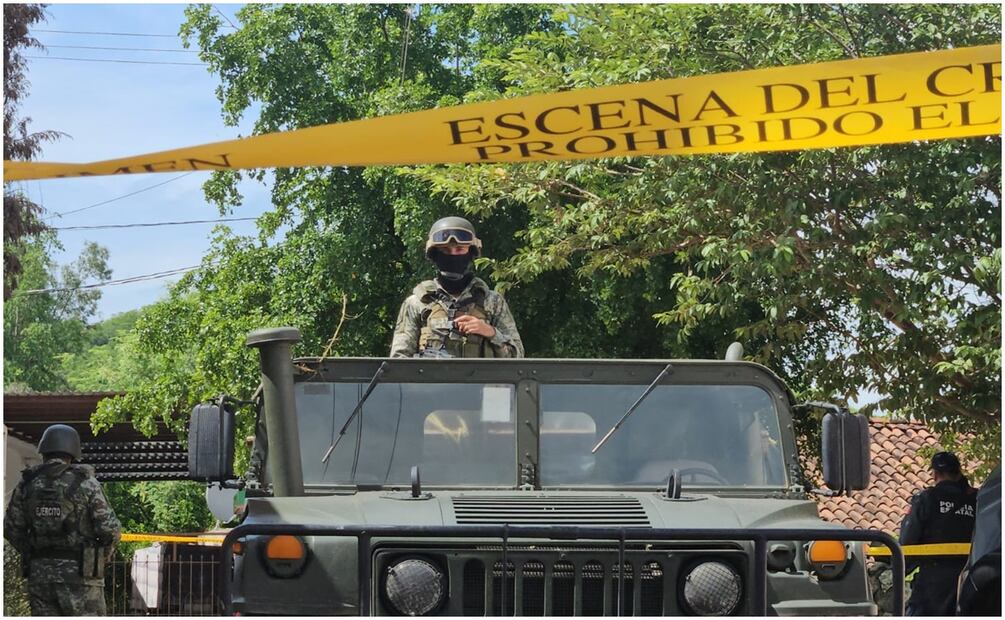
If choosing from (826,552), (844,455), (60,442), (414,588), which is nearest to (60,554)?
(60,442)

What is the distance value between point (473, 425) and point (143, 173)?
1.94 m

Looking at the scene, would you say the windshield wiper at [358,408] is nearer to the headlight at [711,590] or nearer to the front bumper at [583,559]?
the front bumper at [583,559]

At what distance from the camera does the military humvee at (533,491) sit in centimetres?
539

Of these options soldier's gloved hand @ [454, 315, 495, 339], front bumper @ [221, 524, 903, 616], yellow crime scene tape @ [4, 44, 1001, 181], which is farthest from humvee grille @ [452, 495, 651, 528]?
yellow crime scene tape @ [4, 44, 1001, 181]

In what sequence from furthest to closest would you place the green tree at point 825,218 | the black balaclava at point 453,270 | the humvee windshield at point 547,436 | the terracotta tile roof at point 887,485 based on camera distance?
the terracotta tile roof at point 887,485
the green tree at point 825,218
the black balaclava at point 453,270
the humvee windshield at point 547,436

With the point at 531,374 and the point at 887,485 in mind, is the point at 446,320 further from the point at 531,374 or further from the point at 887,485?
the point at 887,485

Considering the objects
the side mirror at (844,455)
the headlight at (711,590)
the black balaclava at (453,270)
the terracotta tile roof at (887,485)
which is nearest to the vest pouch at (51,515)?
the black balaclava at (453,270)

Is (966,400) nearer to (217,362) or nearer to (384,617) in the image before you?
(384,617)

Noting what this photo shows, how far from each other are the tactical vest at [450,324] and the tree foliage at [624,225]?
151 inches

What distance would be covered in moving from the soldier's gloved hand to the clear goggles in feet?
1.37

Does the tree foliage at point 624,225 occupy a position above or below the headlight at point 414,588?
above

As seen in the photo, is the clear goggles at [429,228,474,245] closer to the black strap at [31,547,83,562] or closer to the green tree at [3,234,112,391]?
the black strap at [31,547,83,562]

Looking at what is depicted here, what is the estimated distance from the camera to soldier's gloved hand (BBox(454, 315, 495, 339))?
22.8ft

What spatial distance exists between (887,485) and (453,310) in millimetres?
13992
